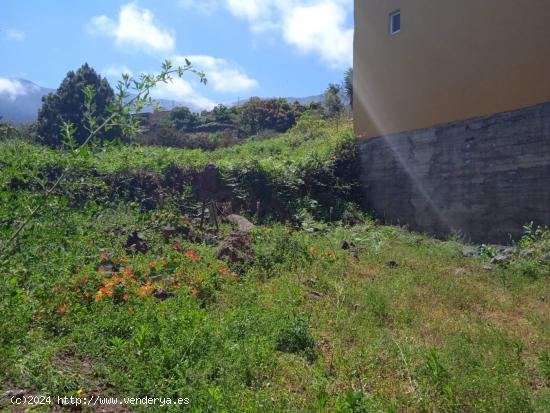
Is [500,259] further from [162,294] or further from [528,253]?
[162,294]

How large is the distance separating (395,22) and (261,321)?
1056cm

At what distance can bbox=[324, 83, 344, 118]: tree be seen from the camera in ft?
74.8

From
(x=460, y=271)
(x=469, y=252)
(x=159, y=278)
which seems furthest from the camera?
(x=469, y=252)

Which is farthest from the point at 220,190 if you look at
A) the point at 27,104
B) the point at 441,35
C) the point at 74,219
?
the point at 27,104

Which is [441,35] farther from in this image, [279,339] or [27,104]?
[27,104]

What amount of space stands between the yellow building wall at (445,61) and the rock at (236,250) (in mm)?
6243

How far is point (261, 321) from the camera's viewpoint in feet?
13.0

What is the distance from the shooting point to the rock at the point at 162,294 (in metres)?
4.72

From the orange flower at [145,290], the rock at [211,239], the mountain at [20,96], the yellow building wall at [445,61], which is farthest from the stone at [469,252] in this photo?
the mountain at [20,96]

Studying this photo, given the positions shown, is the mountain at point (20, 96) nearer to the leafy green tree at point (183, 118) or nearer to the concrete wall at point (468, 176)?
the leafy green tree at point (183, 118)

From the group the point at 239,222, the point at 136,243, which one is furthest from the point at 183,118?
the point at 136,243

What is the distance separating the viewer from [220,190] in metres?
11.4

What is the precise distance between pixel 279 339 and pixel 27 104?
171 metres

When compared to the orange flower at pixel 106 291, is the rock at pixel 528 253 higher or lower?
higher
